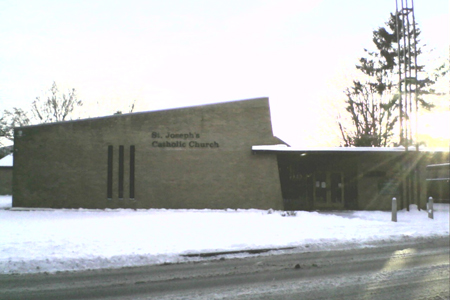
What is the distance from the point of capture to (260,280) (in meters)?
6.80

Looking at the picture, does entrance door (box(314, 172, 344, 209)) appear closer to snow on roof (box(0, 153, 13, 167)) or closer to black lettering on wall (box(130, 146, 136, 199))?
black lettering on wall (box(130, 146, 136, 199))

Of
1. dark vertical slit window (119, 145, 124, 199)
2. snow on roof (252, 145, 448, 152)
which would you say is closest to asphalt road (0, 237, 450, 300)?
snow on roof (252, 145, 448, 152)

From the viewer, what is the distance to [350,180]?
22.8 metres

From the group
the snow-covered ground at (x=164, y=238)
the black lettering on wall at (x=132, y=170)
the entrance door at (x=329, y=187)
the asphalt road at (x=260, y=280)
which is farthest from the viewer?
the entrance door at (x=329, y=187)

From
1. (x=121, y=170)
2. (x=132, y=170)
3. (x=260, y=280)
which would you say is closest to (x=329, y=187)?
(x=132, y=170)

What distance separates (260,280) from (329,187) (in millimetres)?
16940

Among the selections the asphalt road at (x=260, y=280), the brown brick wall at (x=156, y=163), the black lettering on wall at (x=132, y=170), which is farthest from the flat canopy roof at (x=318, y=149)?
the asphalt road at (x=260, y=280)

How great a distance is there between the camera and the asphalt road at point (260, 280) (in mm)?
5879

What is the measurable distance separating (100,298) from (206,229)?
7.64m

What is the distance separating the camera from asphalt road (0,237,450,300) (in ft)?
19.3

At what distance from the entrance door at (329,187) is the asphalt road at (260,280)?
13736 millimetres

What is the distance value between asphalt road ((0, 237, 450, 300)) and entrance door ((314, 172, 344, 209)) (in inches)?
541

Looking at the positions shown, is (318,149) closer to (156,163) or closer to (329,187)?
(329,187)

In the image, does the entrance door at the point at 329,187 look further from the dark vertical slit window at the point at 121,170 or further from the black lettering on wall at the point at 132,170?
the dark vertical slit window at the point at 121,170
